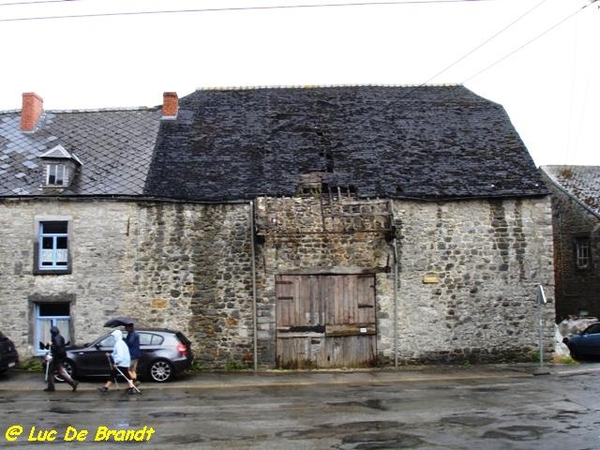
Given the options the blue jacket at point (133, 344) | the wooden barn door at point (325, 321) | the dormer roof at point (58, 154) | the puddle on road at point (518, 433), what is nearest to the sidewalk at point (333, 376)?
the wooden barn door at point (325, 321)

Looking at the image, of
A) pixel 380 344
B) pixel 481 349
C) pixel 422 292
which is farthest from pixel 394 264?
pixel 481 349

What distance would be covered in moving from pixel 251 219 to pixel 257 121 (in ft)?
16.9

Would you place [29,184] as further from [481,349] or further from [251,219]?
[481,349]

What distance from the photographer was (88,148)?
21734 millimetres

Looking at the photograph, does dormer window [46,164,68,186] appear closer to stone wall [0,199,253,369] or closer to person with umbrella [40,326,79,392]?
stone wall [0,199,253,369]

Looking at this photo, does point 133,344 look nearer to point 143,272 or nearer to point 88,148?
point 143,272

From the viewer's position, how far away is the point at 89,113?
23.8 meters

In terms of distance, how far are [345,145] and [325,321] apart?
6.34 m

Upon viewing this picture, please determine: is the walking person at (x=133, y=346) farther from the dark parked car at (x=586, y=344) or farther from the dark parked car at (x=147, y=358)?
the dark parked car at (x=586, y=344)

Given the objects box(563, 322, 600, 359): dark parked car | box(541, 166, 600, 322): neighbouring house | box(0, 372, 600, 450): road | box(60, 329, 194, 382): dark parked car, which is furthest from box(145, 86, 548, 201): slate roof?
box(541, 166, 600, 322): neighbouring house

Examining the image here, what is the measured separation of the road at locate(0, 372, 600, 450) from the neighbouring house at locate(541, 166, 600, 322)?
13790 millimetres

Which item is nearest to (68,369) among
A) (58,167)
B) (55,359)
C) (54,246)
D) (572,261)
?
(55,359)

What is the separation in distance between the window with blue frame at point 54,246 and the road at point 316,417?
4.88 m

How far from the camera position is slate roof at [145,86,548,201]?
20.0m
